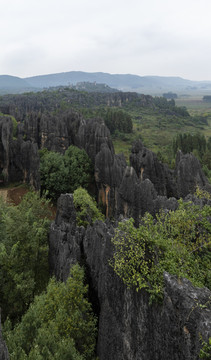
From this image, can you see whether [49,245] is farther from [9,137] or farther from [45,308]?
[9,137]

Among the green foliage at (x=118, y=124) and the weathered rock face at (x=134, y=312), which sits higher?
the green foliage at (x=118, y=124)

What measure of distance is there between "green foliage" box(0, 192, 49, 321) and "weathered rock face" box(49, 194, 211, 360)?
285cm

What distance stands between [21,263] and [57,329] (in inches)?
360

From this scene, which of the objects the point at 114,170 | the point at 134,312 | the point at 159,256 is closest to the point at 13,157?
the point at 114,170

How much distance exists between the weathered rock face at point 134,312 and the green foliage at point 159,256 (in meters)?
0.99

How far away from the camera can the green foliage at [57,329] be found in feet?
44.3

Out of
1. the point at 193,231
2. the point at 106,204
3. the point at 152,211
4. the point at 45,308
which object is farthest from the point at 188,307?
the point at 106,204

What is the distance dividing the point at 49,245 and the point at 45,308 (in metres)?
9.77

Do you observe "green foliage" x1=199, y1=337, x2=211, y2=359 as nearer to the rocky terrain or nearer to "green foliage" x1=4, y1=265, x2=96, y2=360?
the rocky terrain

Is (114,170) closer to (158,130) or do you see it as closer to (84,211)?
(84,211)

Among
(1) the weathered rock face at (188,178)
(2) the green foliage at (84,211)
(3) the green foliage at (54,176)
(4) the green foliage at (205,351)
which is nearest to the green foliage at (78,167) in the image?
(3) the green foliage at (54,176)

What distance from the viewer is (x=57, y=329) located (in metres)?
15.0

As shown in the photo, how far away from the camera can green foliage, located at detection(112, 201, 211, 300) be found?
1282cm

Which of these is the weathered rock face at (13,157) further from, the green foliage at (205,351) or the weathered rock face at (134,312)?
the green foliage at (205,351)
